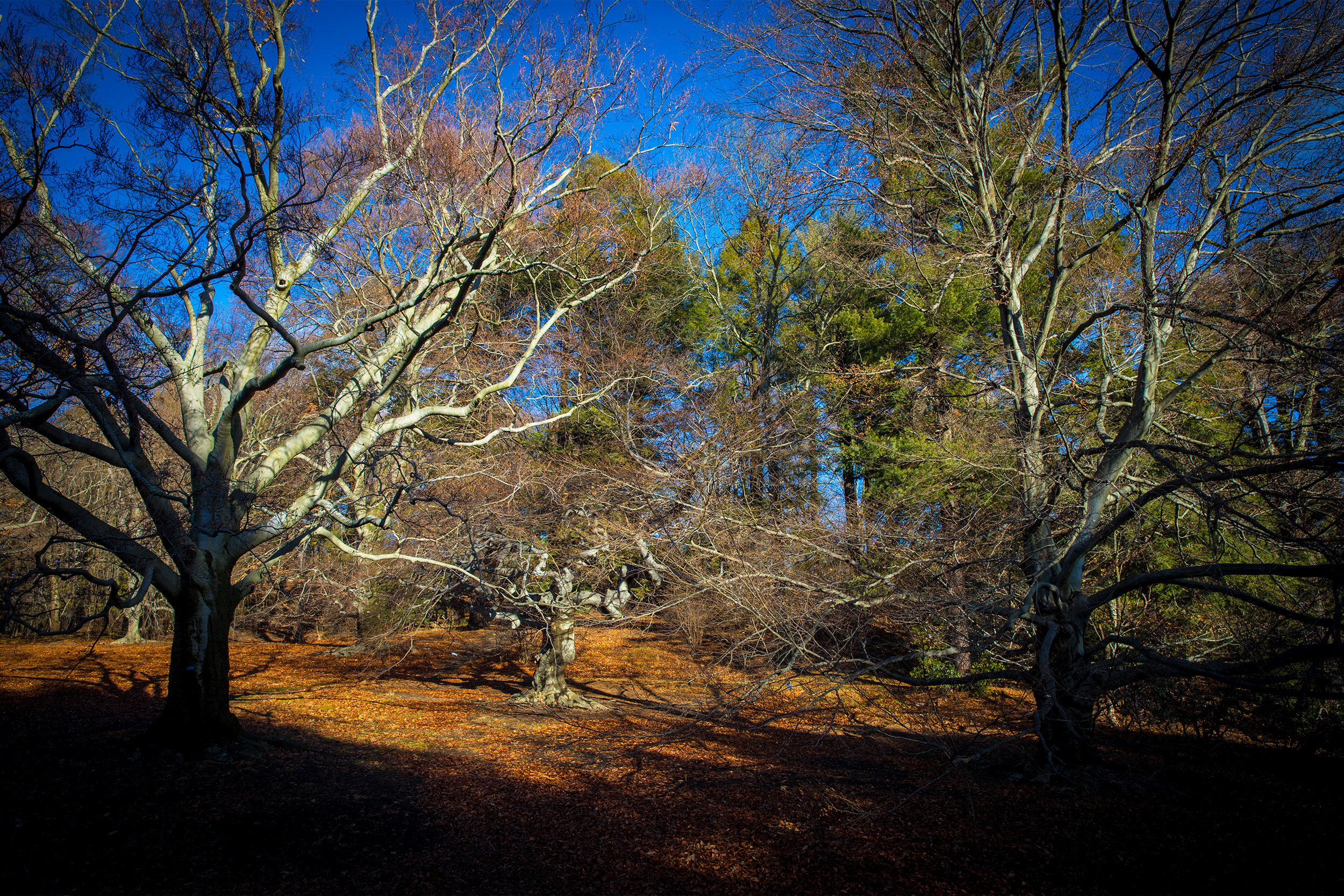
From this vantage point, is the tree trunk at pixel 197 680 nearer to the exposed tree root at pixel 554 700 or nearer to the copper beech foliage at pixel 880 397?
the copper beech foliage at pixel 880 397

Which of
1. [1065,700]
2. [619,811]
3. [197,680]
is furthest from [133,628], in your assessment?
[1065,700]

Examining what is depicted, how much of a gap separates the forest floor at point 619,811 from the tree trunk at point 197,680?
Result: 0.31 m

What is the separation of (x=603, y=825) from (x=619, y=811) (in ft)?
1.45

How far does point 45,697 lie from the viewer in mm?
9258

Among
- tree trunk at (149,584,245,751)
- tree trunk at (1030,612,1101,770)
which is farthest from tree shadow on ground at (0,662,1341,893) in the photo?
tree trunk at (1030,612,1101,770)

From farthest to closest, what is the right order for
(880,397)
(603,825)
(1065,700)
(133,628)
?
(133,628) → (880,397) → (1065,700) → (603,825)

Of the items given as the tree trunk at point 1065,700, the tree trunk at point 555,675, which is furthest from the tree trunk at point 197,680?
the tree trunk at point 1065,700

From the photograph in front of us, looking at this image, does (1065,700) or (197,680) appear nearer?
(197,680)

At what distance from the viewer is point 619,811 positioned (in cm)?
607

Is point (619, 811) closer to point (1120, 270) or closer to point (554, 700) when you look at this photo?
point (554, 700)

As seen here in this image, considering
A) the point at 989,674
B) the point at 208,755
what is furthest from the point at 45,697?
the point at 989,674

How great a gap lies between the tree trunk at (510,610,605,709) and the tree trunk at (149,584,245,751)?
5295mm

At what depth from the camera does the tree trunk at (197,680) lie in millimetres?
6121

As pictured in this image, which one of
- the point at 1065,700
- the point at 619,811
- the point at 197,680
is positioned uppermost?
the point at 197,680
